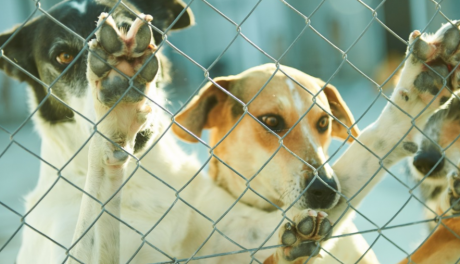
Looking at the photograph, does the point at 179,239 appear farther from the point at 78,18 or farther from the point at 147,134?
the point at 78,18

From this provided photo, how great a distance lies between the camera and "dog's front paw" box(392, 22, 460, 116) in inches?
87.8

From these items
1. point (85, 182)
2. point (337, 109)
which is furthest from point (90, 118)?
point (337, 109)

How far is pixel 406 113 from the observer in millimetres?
2369

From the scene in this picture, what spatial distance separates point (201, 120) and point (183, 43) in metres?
11.8

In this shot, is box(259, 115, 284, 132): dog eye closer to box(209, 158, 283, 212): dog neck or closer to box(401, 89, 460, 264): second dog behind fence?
box(209, 158, 283, 212): dog neck

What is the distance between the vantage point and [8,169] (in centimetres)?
830

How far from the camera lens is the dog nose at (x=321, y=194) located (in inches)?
96.5

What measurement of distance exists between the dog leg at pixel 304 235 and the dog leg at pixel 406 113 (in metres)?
0.18

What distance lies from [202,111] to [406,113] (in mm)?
1093

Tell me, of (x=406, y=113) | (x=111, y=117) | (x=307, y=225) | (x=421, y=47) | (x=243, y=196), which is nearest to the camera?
(x=111, y=117)

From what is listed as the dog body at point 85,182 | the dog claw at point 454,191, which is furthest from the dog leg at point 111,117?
the dog claw at point 454,191

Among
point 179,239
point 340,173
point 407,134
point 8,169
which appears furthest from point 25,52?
point 8,169

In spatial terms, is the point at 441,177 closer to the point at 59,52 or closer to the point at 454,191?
the point at 454,191

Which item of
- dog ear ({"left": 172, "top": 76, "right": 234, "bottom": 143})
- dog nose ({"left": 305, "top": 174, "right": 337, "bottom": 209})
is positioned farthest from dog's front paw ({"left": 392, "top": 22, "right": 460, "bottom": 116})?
dog ear ({"left": 172, "top": 76, "right": 234, "bottom": 143})
